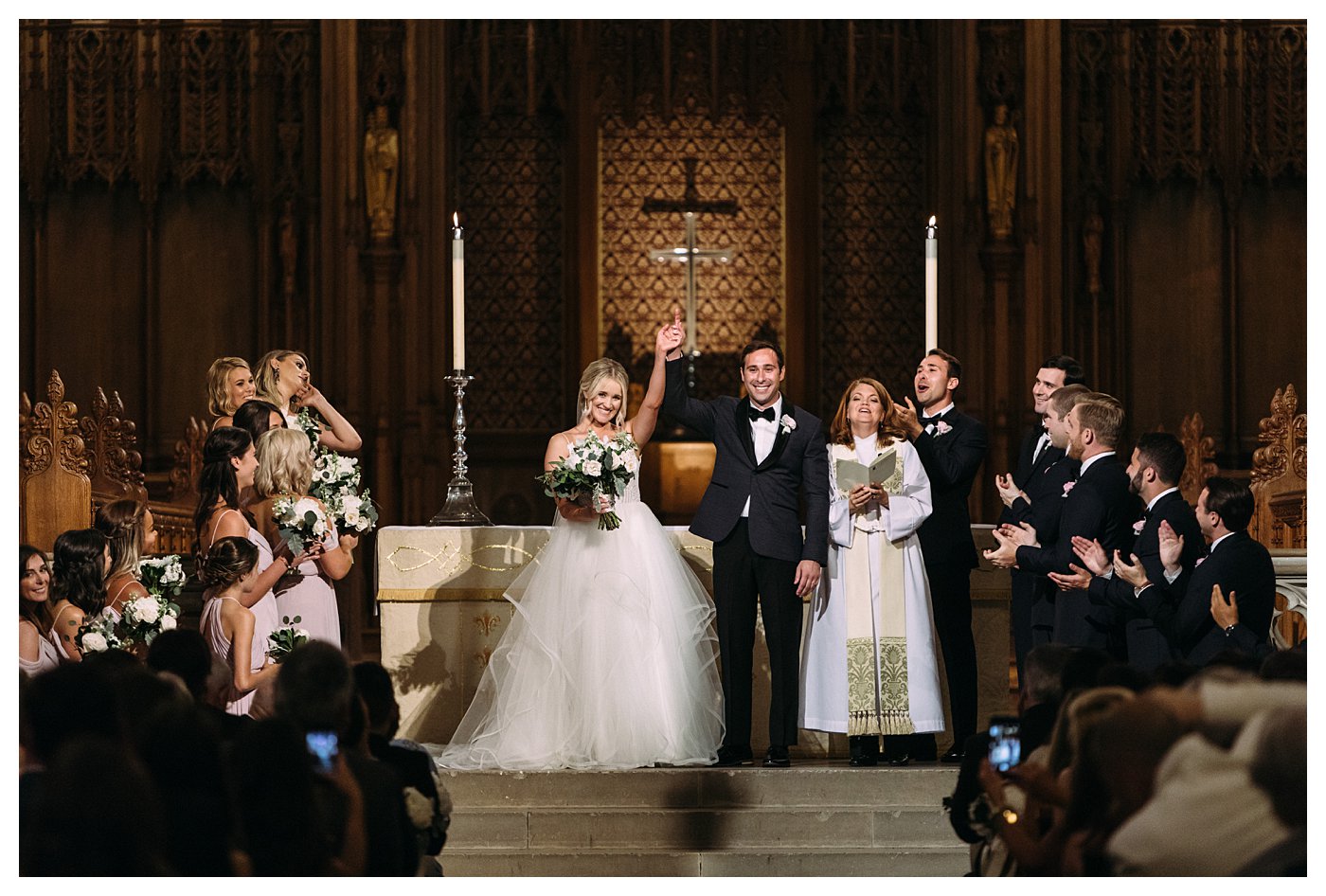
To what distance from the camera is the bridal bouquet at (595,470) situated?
6.39 metres

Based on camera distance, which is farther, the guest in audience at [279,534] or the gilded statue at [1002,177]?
the gilded statue at [1002,177]

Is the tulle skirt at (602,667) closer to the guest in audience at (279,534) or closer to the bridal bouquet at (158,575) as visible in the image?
the guest in audience at (279,534)

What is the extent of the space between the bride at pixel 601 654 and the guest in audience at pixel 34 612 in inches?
62.9

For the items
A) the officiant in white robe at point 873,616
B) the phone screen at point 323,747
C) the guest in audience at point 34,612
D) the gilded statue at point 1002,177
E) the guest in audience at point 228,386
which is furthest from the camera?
the gilded statue at point 1002,177

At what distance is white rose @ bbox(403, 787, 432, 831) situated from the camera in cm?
414

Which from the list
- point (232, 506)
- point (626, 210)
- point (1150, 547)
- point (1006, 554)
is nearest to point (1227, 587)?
point (1150, 547)

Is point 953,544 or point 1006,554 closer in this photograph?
point 1006,554

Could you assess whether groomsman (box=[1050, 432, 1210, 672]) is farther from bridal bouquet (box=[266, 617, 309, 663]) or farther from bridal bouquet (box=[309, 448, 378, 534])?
bridal bouquet (box=[266, 617, 309, 663])

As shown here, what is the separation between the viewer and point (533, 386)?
39.8 ft

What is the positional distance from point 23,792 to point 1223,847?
262cm

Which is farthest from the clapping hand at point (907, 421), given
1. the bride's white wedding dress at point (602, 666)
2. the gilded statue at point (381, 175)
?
the gilded statue at point (381, 175)

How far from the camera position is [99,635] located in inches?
216

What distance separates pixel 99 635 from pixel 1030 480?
12.1 ft

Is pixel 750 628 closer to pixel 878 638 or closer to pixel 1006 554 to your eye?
pixel 878 638
